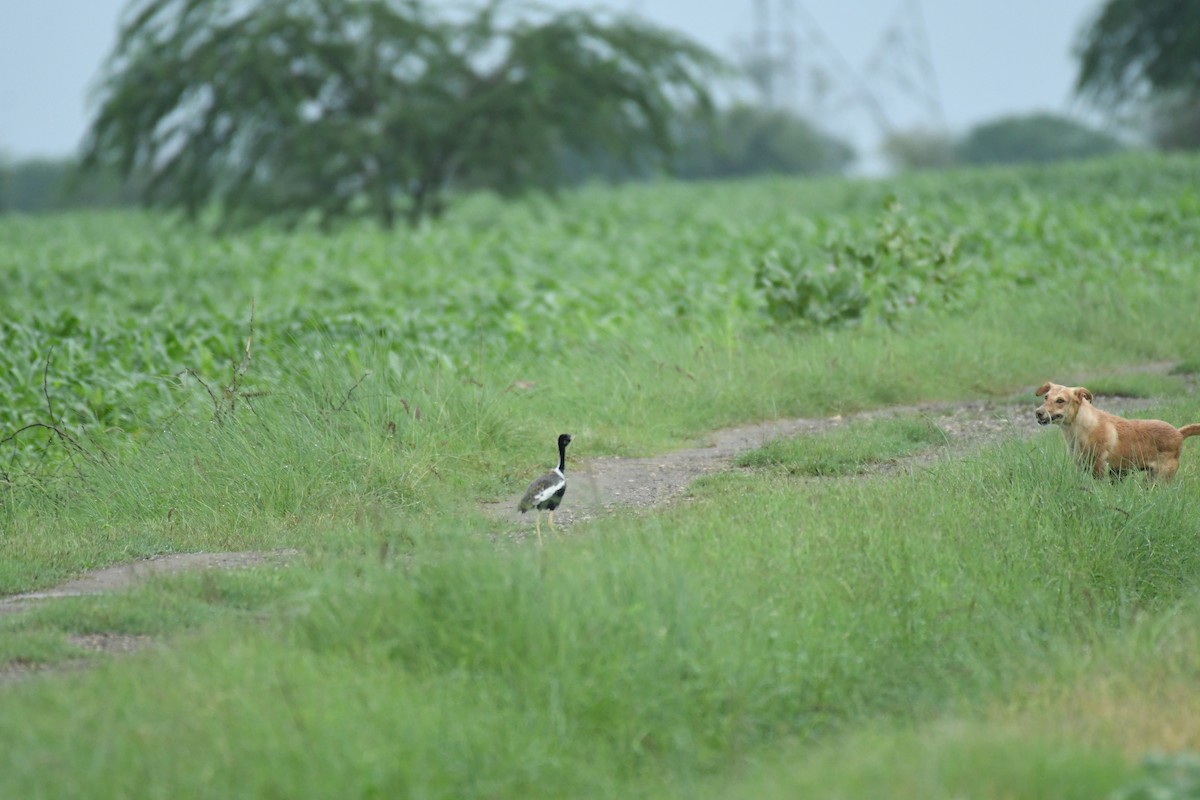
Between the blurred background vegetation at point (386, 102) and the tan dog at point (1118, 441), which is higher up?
the blurred background vegetation at point (386, 102)

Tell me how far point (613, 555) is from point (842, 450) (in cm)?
260

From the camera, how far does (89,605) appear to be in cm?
485

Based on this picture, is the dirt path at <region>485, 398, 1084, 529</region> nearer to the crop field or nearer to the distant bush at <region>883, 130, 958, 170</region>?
the crop field

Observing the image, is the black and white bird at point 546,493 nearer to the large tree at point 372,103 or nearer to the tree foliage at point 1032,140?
the large tree at point 372,103

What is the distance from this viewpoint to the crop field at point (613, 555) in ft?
12.1

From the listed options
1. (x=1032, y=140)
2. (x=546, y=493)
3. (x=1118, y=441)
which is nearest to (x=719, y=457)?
(x=546, y=493)

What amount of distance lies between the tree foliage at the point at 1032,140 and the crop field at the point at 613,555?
169 ft

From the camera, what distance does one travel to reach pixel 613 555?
4.74 meters

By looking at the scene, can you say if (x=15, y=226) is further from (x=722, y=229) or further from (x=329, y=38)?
(x=722, y=229)

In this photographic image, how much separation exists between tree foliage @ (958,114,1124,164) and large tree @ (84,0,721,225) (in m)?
40.8

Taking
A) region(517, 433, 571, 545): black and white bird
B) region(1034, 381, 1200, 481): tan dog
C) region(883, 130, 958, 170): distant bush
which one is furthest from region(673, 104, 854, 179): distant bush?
region(517, 433, 571, 545): black and white bird

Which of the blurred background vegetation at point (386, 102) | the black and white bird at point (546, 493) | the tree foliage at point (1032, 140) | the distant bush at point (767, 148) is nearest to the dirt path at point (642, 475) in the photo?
the black and white bird at point (546, 493)

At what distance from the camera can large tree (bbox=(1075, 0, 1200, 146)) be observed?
23.5 meters

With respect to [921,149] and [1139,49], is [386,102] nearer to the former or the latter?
[1139,49]
